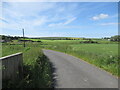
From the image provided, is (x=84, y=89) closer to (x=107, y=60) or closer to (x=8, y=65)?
(x=8, y=65)

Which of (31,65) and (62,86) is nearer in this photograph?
(62,86)

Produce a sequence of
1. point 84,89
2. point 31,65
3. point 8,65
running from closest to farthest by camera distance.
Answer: point 8,65
point 84,89
point 31,65

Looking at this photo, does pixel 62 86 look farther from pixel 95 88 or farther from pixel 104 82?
pixel 104 82

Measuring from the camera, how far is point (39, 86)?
575 centimetres

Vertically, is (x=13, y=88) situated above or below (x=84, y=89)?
above

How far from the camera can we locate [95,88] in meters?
6.46

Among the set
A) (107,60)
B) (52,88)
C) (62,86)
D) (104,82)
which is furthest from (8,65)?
(107,60)

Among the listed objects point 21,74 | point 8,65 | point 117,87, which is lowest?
point 117,87

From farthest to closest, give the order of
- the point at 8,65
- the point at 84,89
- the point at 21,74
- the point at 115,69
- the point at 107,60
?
1. the point at 107,60
2. the point at 115,69
3. the point at 21,74
4. the point at 84,89
5. the point at 8,65

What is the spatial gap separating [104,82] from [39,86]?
3908 millimetres

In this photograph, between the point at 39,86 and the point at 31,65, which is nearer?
the point at 39,86

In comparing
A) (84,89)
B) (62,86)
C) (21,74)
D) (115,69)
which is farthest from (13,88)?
(115,69)

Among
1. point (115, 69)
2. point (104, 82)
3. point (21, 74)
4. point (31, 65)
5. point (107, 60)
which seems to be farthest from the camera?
point (107, 60)

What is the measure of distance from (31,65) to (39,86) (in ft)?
8.19
